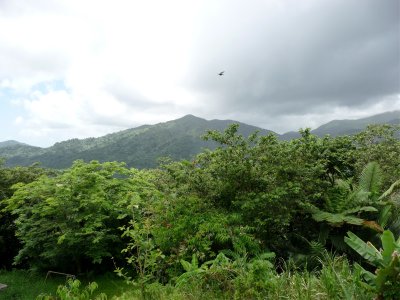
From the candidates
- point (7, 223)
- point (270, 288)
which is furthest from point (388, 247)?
point (7, 223)

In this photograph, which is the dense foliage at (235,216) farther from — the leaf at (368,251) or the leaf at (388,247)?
the leaf at (388,247)

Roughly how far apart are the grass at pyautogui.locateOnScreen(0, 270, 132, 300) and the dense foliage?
1.95 feet

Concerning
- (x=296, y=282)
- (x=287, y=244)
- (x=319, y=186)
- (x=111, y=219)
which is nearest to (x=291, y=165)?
(x=319, y=186)

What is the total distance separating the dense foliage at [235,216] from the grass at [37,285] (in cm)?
59

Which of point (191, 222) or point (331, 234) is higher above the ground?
point (191, 222)

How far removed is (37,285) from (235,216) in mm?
8007

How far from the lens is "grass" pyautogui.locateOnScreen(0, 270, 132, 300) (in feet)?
34.8

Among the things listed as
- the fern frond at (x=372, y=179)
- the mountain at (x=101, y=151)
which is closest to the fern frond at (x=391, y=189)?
the fern frond at (x=372, y=179)

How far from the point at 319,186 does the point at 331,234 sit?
1354 millimetres

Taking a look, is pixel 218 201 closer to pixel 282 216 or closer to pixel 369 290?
pixel 282 216

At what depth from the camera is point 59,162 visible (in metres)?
163

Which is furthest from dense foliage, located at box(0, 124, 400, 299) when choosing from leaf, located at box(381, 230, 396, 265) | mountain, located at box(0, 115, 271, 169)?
mountain, located at box(0, 115, 271, 169)

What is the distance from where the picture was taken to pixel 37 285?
1195cm

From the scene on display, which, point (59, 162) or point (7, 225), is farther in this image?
point (59, 162)
